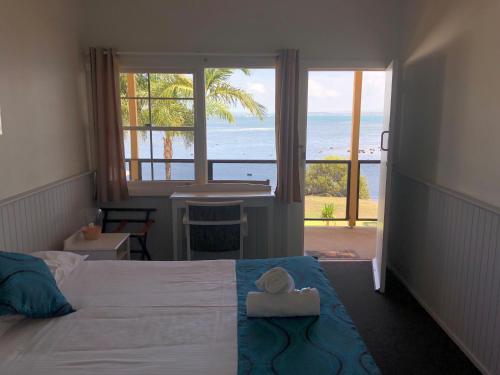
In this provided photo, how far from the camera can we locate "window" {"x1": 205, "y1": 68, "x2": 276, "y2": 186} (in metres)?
3.82

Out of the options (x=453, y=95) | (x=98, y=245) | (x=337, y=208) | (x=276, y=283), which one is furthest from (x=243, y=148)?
(x=276, y=283)

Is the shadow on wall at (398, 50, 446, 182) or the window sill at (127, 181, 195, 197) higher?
the shadow on wall at (398, 50, 446, 182)

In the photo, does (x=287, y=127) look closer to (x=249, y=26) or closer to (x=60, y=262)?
(x=249, y=26)

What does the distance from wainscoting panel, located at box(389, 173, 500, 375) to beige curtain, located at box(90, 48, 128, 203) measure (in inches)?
100

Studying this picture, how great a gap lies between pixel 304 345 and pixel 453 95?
79.0 inches

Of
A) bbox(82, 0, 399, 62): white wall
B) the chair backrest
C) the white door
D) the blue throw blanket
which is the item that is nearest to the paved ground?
the white door

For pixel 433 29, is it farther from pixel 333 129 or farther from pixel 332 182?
pixel 333 129

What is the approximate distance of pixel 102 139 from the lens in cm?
362

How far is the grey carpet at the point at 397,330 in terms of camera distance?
235 centimetres

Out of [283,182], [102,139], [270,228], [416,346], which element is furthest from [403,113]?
[102,139]

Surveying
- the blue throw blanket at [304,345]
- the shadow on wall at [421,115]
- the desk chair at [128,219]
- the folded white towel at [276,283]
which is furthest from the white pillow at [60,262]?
the shadow on wall at [421,115]

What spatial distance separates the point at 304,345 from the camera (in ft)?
5.04

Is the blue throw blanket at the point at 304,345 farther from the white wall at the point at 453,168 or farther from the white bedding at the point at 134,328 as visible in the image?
the white wall at the point at 453,168

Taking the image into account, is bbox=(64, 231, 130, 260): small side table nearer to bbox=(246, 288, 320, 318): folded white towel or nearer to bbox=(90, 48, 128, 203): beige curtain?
bbox=(90, 48, 128, 203): beige curtain
